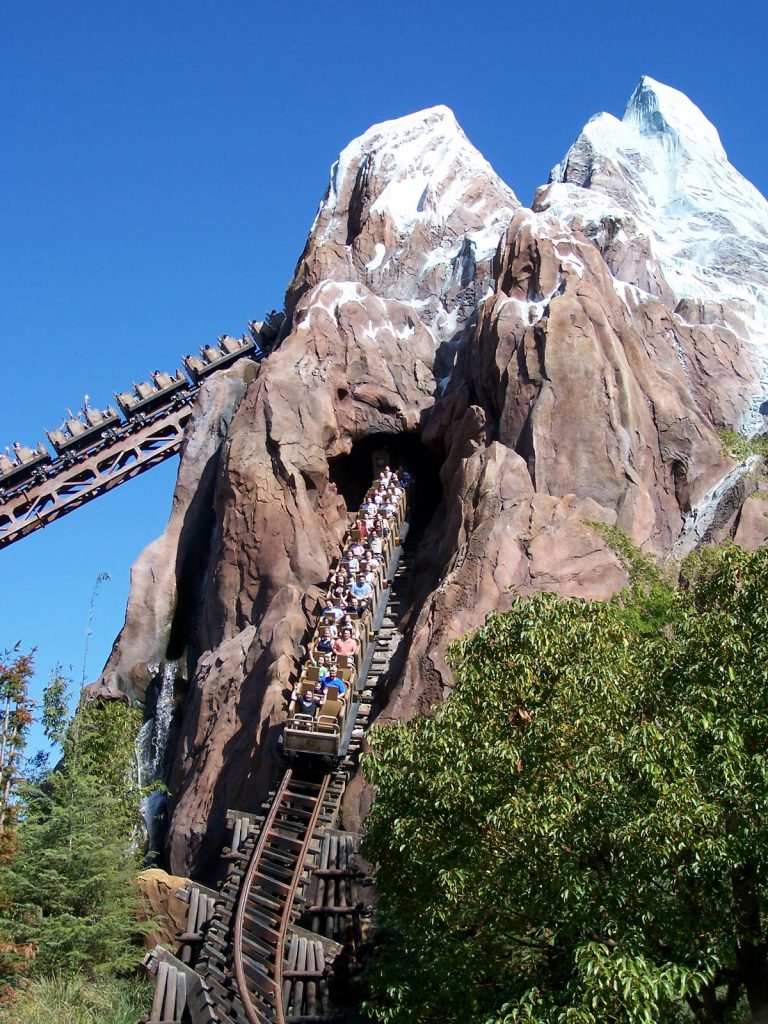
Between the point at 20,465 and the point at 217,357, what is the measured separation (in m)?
8.23

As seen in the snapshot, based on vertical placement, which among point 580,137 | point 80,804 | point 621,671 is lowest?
point 80,804

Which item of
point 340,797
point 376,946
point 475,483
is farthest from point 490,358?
point 376,946

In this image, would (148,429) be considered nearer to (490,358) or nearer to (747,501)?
(490,358)

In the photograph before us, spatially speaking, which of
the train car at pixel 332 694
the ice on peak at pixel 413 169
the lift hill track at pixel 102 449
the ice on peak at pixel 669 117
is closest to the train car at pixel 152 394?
the lift hill track at pixel 102 449

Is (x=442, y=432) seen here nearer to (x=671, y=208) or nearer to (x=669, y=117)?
(x=671, y=208)

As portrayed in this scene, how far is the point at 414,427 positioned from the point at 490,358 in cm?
439

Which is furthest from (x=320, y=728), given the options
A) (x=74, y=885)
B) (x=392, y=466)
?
(x=392, y=466)

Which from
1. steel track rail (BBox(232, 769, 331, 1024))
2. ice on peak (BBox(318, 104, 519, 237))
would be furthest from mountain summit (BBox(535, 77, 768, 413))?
steel track rail (BBox(232, 769, 331, 1024))

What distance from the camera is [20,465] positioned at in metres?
32.4

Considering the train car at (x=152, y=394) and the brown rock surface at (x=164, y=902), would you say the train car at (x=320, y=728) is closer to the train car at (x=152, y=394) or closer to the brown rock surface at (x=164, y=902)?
the brown rock surface at (x=164, y=902)

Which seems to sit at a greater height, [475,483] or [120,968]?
[475,483]

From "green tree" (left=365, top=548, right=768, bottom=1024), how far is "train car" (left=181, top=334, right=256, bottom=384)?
25.6 meters

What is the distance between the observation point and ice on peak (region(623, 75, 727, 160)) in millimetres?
44969

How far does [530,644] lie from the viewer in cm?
1194
